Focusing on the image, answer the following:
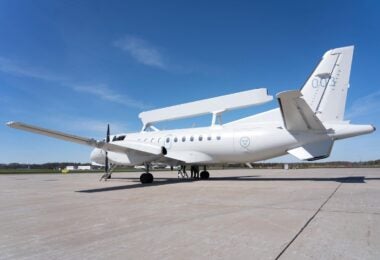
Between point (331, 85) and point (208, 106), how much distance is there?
9.10 meters

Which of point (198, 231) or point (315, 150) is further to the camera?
point (315, 150)

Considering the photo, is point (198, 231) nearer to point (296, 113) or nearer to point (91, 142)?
point (296, 113)

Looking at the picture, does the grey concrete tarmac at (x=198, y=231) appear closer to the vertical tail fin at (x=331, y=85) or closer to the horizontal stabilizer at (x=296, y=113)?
the horizontal stabilizer at (x=296, y=113)

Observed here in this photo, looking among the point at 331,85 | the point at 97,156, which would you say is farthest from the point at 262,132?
the point at 97,156

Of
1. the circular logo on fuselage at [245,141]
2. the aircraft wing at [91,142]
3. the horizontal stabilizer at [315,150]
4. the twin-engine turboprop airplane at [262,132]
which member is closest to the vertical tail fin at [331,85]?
the twin-engine turboprop airplane at [262,132]

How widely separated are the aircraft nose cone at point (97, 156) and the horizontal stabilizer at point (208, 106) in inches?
219

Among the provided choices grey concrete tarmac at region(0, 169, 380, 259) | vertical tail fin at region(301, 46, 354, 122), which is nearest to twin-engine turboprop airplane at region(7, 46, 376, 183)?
vertical tail fin at region(301, 46, 354, 122)

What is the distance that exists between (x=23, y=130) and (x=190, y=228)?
11.6 meters

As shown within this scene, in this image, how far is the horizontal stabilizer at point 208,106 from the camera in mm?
21531

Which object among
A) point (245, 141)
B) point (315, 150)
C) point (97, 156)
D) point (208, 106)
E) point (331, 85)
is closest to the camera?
point (315, 150)

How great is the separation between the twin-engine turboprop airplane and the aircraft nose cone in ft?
0.35

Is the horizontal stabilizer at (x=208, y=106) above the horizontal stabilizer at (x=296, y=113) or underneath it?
above

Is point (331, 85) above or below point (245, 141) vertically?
above

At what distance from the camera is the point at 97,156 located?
83.5 feet
